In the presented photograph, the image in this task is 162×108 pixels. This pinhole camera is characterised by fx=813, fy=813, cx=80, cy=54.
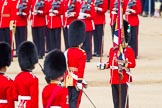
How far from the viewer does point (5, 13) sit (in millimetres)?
18641

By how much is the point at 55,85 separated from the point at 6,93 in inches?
30.7

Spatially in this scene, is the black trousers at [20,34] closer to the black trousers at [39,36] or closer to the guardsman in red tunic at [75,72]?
the black trousers at [39,36]

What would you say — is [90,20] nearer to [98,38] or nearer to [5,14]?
[98,38]

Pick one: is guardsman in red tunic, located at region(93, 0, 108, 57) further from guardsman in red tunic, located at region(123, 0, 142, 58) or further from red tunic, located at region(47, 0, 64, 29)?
red tunic, located at region(47, 0, 64, 29)

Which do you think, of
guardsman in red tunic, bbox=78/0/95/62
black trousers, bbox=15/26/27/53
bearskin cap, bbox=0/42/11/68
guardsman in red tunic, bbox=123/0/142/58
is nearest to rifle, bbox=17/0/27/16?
black trousers, bbox=15/26/27/53

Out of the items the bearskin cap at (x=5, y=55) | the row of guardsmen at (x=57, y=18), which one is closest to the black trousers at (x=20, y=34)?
the row of guardsmen at (x=57, y=18)

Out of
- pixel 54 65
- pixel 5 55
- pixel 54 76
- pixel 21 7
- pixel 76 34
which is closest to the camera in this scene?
pixel 54 76

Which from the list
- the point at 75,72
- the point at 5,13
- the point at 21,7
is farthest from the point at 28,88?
the point at 5,13

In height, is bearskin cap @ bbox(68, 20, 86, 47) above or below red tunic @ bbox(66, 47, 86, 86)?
above

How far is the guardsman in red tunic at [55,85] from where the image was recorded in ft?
30.4

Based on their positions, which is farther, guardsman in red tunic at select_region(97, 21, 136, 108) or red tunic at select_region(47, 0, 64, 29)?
red tunic at select_region(47, 0, 64, 29)

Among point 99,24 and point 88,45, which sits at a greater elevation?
point 99,24

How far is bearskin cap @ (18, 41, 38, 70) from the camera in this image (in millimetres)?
9961

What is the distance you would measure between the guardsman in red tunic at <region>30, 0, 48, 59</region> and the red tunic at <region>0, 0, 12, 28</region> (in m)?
0.55
